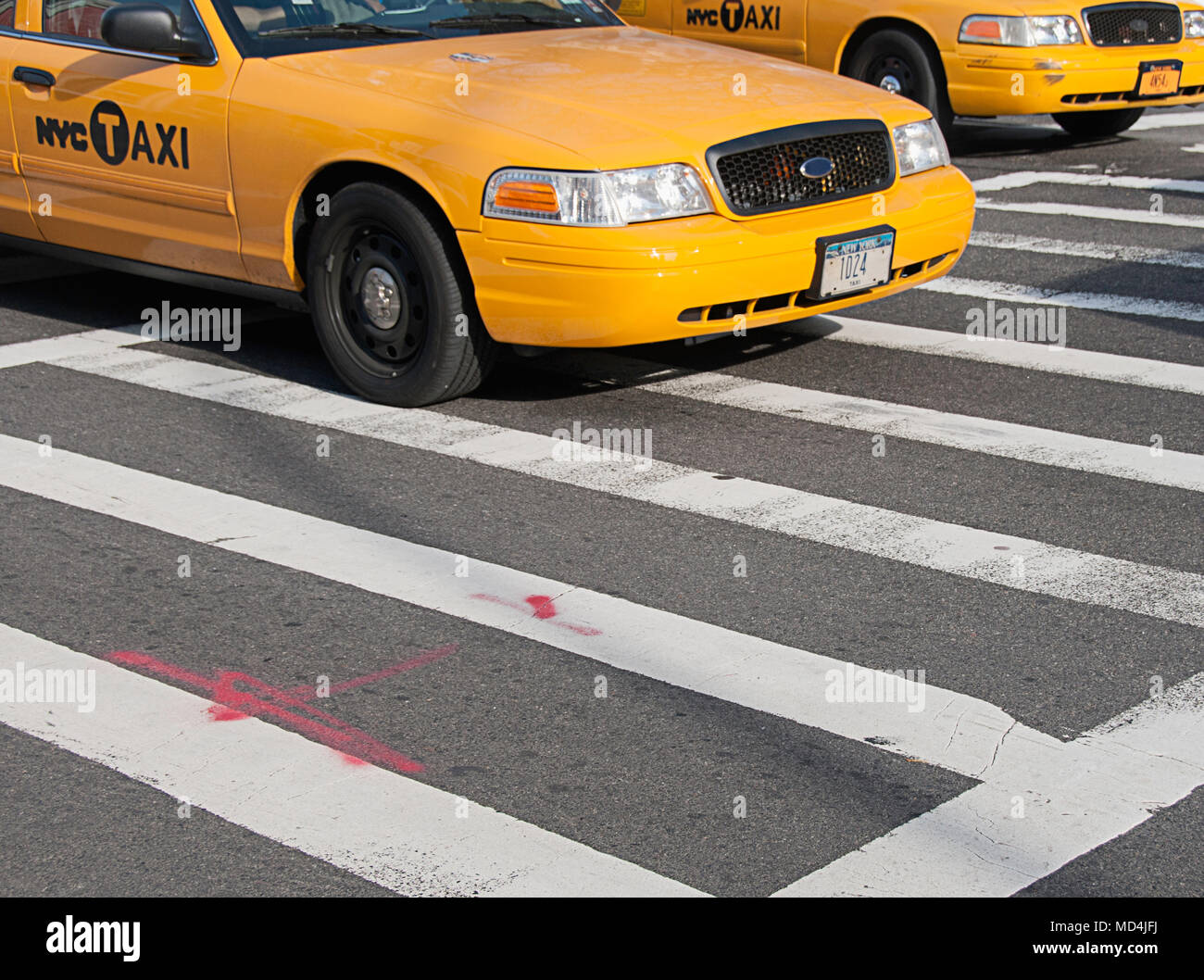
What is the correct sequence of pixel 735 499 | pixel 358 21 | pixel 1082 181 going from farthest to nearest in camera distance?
1. pixel 1082 181
2. pixel 358 21
3. pixel 735 499

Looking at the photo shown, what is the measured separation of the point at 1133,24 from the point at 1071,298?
476 cm

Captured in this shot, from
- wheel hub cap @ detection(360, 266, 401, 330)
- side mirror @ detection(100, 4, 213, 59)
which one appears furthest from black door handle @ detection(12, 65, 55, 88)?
wheel hub cap @ detection(360, 266, 401, 330)

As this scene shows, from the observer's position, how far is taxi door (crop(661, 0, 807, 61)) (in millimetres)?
12852

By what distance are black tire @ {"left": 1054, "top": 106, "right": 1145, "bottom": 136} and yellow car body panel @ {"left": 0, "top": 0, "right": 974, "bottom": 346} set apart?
659cm

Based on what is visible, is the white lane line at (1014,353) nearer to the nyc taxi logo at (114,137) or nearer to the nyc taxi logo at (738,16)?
the nyc taxi logo at (114,137)

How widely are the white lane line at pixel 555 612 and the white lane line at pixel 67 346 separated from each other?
1442 mm

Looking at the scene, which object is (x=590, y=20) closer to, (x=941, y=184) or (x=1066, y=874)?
(x=941, y=184)

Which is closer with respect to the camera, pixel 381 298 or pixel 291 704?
pixel 291 704

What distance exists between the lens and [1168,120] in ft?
46.3

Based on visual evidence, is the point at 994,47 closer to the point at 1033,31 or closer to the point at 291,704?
the point at 1033,31

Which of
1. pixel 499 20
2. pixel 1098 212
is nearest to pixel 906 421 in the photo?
pixel 499 20

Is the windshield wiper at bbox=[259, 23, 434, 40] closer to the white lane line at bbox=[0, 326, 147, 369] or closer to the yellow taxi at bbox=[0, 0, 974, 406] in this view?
the yellow taxi at bbox=[0, 0, 974, 406]

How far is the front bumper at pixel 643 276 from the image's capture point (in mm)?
6016

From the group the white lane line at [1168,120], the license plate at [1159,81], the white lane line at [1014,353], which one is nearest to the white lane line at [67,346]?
the white lane line at [1014,353]
